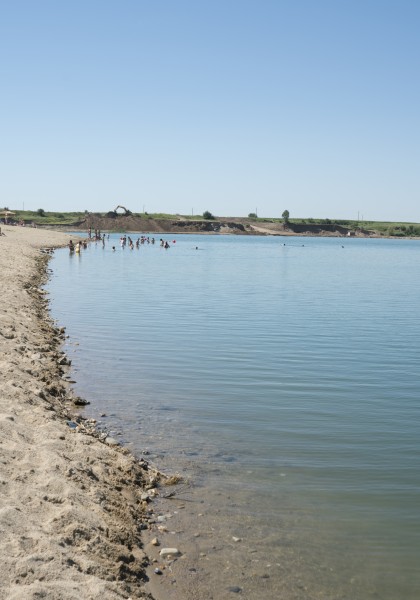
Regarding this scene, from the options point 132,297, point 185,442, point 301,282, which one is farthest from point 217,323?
point 301,282

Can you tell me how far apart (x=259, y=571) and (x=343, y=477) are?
327cm

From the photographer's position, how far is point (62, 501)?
25.0 ft

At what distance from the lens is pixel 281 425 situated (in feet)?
41.3

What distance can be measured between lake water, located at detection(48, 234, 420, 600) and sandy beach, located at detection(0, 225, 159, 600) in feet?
3.08

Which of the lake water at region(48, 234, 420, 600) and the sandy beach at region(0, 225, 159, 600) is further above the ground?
the sandy beach at region(0, 225, 159, 600)

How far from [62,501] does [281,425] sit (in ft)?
19.3

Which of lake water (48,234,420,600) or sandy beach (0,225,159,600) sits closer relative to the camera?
sandy beach (0,225,159,600)

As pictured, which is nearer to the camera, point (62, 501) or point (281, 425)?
point (62, 501)

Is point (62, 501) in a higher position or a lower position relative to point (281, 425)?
higher

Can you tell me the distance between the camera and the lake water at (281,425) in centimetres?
770

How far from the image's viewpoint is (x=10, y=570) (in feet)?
19.0

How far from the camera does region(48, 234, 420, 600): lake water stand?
7.70 metres

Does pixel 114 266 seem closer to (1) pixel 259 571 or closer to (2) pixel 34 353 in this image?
(2) pixel 34 353

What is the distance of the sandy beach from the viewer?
5969mm
